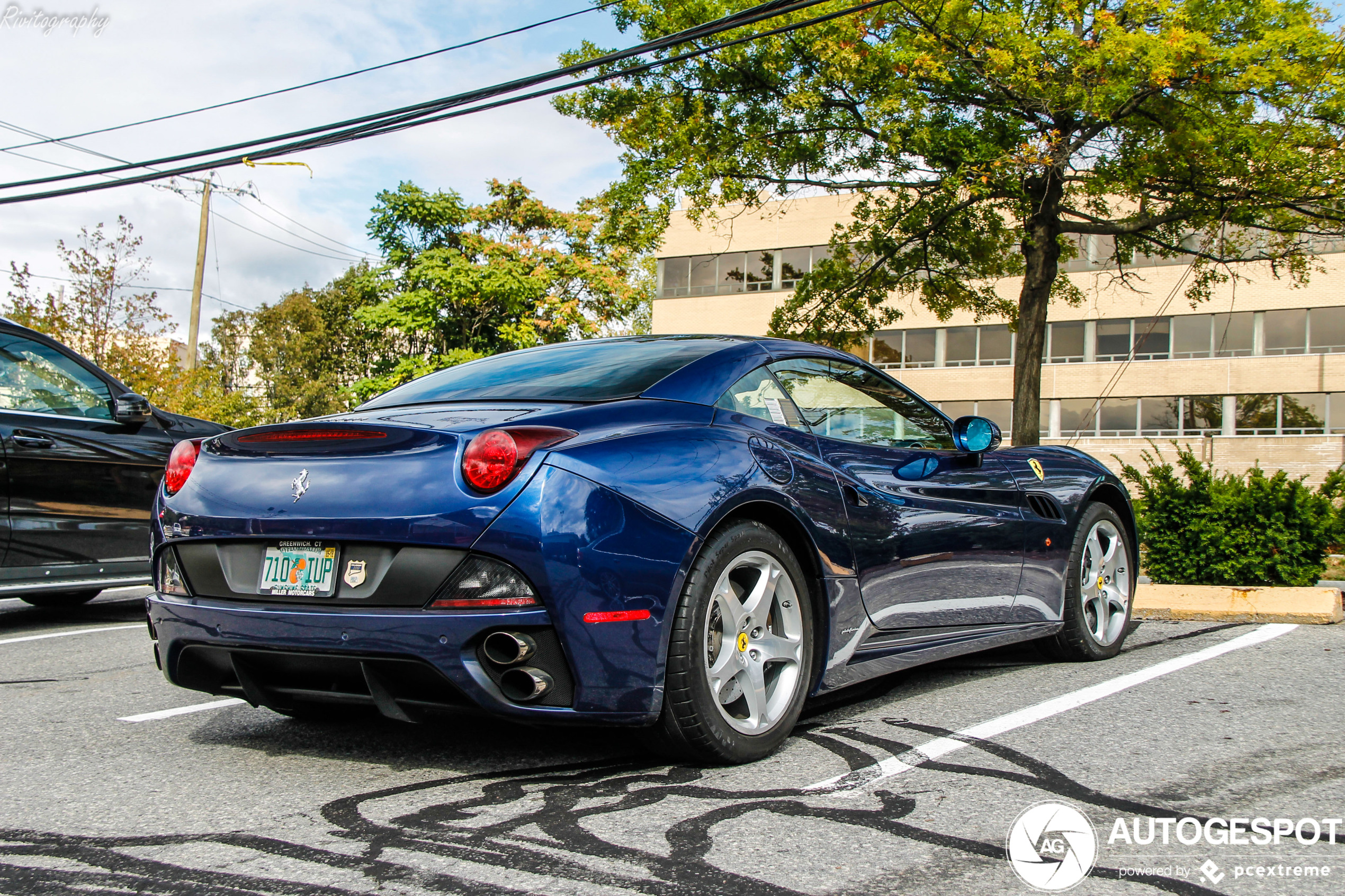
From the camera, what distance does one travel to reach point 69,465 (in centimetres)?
663

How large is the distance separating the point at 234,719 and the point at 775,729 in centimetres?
204

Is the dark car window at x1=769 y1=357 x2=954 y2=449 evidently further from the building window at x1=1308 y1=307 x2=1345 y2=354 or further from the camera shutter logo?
the building window at x1=1308 y1=307 x2=1345 y2=354

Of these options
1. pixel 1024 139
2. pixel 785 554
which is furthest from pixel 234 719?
pixel 1024 139

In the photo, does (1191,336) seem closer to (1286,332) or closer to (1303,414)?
(1286,332)

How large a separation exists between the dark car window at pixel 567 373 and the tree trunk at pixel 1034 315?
12368 millimetres

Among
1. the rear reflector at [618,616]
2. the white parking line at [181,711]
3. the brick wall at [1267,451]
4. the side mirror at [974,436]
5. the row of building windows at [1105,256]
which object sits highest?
the row of building windows at [1105,256]

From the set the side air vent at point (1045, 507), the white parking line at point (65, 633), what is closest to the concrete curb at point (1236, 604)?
the side air vent at point (1045, 507)

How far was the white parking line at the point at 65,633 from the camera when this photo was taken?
6.37m

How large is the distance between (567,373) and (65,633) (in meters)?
4.44

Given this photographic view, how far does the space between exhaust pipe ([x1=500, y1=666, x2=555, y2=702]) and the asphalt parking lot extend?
0.92ft

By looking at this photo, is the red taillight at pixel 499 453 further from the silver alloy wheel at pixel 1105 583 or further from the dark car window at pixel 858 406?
the silver alloy wheel at pixel 1105 583

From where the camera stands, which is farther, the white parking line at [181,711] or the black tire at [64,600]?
the black tire at [64,600]

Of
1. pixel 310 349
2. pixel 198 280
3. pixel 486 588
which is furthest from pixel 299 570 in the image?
pixel 310 349

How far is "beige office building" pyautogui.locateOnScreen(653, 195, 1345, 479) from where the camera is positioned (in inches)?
1430
